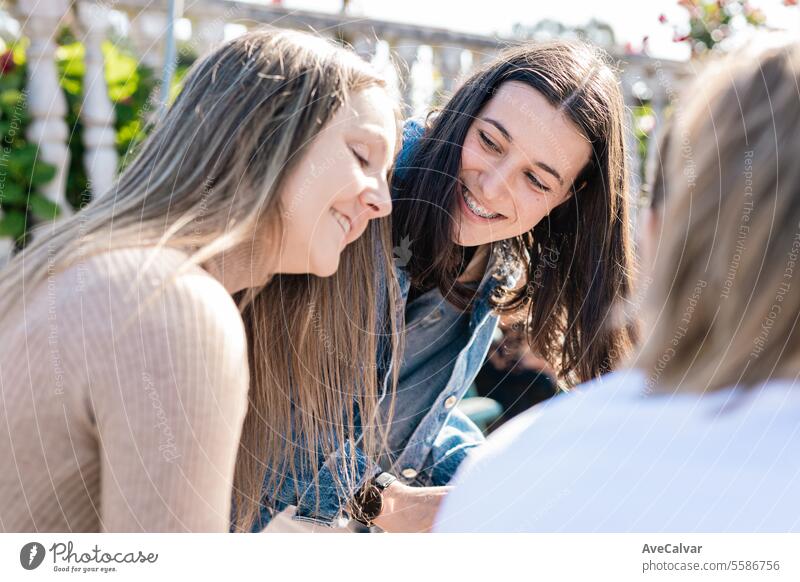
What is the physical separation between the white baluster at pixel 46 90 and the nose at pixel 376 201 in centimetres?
58

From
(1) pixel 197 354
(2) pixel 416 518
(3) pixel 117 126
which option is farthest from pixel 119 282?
(3) pixel 117 126

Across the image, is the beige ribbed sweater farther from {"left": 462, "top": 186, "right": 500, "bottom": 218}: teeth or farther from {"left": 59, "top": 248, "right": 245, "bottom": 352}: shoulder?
{"left": 462, "top": 186, "right": 500, "bottom": 218}: teeth

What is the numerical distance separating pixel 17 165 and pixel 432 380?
2.18 feet

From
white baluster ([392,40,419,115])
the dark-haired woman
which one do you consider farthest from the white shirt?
white baluster ([392,40,419,115])

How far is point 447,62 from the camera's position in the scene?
4.50 ft

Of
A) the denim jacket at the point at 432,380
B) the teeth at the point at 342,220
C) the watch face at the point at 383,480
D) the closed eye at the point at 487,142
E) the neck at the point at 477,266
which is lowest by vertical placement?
the watch face at the point at 383,480

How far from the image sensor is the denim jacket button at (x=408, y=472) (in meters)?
1.11

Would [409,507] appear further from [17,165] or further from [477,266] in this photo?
[17,165]

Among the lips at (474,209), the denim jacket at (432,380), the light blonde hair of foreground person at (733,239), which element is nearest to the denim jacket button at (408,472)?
the denim jacket at (432,380)

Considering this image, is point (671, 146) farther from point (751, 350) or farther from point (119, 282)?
point (119, 282)

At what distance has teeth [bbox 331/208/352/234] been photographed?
2.54 ft

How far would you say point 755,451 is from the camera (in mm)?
542

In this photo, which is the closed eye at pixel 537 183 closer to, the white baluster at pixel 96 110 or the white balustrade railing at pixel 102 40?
the white balustrade railing at pixel 102 40

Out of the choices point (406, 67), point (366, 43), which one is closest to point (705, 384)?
point (406, 67)
